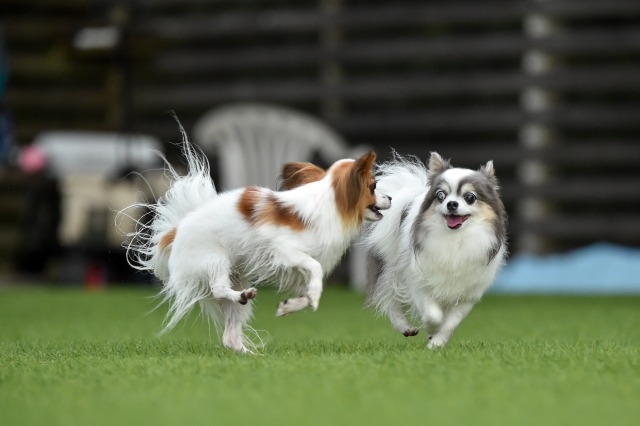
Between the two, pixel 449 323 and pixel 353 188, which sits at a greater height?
pixel 353 188

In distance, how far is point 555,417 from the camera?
8.75 ft

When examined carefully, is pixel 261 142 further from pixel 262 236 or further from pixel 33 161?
pixel 262 236

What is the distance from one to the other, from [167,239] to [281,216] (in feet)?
1.92

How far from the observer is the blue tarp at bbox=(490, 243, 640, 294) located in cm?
877

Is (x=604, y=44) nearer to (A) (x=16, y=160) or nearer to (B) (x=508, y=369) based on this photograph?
(A) (x=16, y=160)

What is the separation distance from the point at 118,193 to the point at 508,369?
250 inches

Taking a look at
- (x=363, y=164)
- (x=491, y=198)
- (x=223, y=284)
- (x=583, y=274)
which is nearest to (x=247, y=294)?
(x=223, y=284)

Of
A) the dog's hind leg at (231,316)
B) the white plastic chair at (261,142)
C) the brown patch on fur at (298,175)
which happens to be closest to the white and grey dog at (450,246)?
the brown patch on fur at (298,175)

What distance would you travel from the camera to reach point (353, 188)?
4.09 m

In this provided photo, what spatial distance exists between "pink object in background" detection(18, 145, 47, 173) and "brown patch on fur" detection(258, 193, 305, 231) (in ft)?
19.6

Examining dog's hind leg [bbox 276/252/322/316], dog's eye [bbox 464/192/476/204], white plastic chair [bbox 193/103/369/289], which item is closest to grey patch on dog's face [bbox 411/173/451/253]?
dog's eye [bbox 464/192/476/204]

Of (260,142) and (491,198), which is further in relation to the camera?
(260,142)

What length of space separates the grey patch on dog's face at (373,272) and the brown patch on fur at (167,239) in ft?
3.15

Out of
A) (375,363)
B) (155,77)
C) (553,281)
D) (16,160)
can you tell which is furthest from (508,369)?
(155,77)
